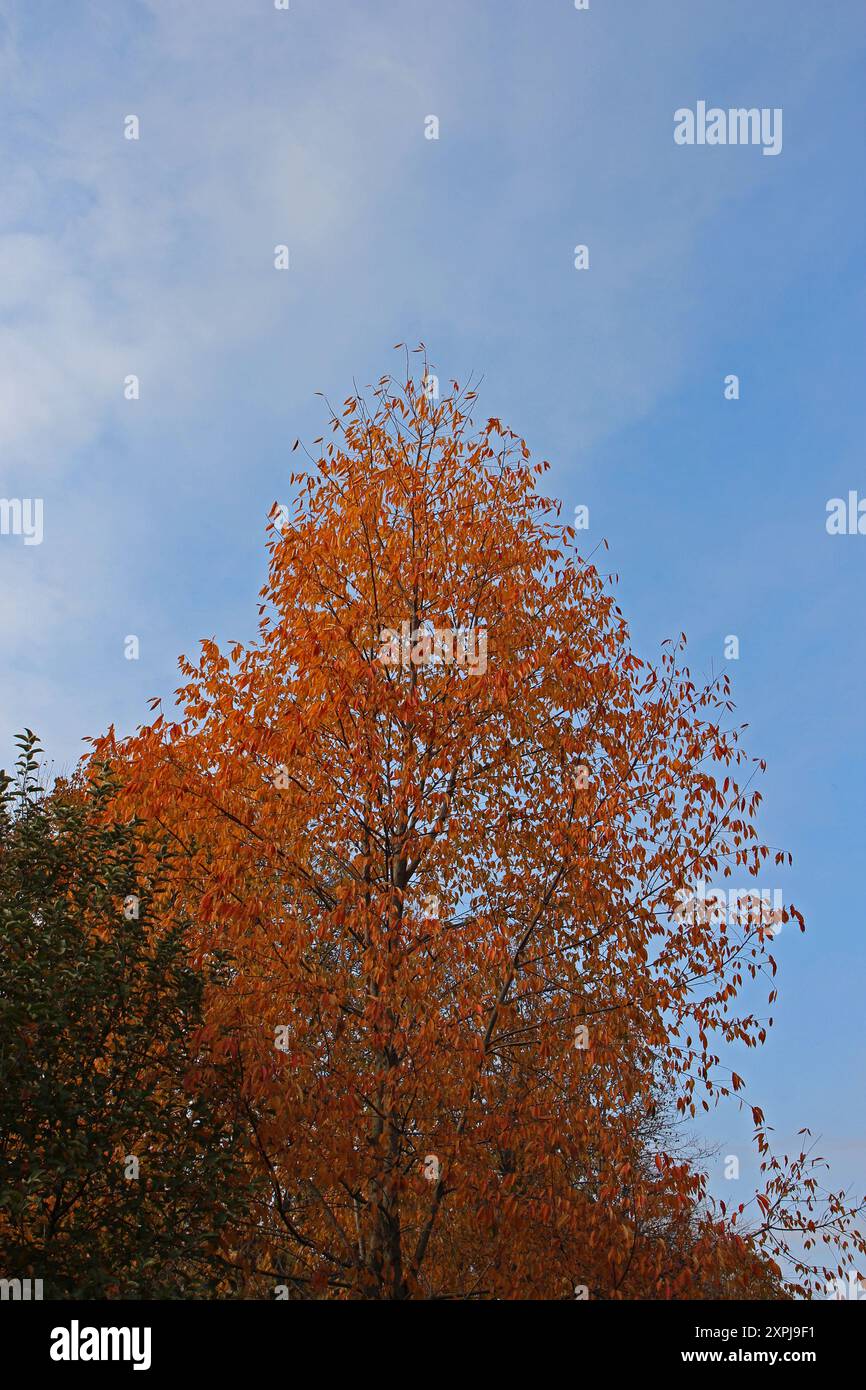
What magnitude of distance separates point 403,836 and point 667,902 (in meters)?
3.15

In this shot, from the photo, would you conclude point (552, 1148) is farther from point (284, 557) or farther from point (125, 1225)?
point (284, 557)

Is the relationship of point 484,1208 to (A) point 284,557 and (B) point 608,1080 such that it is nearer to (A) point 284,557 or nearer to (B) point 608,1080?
(B) point 608,1080

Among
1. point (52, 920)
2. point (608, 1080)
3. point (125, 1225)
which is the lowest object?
point (125, 1225)

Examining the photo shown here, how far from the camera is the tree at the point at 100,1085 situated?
373 inches

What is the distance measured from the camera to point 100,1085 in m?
9.95

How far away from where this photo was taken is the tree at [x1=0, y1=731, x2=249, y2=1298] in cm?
948

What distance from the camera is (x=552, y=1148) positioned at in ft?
37.1
